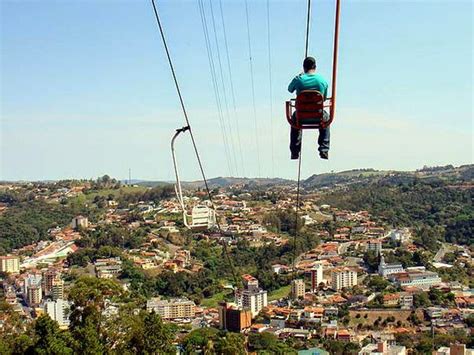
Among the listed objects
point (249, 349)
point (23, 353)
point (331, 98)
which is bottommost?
point (249, 349)

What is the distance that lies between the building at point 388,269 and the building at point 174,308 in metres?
14.4

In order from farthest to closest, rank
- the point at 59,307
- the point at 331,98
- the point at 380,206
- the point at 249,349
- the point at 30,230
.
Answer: the point at 380,206, the point at 30,230, the point at 59,307, the point at 249,349, the point at 331,98

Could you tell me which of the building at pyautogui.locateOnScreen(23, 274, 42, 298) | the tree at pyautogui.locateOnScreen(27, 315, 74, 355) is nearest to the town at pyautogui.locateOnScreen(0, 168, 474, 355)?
the building at pyautogui.locateOnScreen(23, 274, 42, 298)

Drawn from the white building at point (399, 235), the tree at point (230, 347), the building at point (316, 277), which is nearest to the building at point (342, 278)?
the building at point (316, 277)

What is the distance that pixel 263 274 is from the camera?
4525cm

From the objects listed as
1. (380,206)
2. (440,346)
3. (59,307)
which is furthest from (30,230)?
(440,346)

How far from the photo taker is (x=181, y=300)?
129 ft

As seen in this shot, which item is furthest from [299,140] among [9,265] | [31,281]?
[9,265]

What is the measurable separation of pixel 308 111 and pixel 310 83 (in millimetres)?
209

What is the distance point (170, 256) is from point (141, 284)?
25.6 feet

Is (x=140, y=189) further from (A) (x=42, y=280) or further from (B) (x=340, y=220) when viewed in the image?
(A) (x=42, y=280)

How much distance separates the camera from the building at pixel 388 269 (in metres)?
46.6

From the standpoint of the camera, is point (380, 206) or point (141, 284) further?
point (380, 206)

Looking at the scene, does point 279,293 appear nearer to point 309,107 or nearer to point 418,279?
point 418,279
